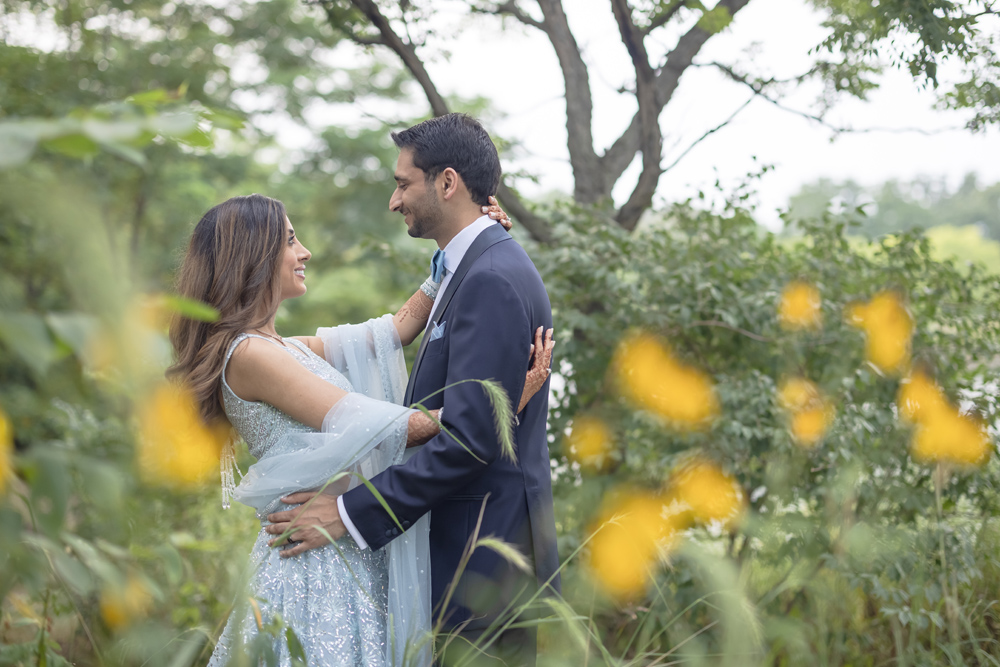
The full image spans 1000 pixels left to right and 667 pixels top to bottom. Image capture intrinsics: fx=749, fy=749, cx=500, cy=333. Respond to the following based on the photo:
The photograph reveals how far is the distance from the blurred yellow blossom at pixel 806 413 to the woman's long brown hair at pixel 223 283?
158cm

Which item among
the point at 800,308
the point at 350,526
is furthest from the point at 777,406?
the point at 350,526

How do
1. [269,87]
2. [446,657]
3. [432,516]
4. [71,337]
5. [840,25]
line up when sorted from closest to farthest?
[71,337] < [446,657] < [432,516] < [840,25] < [269,87]

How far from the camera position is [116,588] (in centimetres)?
71

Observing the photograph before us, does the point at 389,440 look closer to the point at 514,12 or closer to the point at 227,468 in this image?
the point at 227,468

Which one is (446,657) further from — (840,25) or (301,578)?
(840,25)

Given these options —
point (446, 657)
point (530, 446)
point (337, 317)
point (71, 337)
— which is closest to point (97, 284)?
point (71, 337)

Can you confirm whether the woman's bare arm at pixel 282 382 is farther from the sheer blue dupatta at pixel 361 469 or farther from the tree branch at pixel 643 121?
the tree branch at pixel 643 121

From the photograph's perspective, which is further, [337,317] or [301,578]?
Result: [337,317]

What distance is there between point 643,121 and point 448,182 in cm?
164

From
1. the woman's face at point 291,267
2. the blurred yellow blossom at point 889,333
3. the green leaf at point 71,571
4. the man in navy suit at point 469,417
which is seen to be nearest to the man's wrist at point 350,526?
the man in navy suit at point 469,417

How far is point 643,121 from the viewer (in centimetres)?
343

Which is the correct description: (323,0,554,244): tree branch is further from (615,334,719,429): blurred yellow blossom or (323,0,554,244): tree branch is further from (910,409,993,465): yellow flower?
(910,409,993,465): yellow flower

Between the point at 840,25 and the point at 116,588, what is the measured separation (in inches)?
130

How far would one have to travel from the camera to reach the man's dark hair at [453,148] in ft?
6.84
